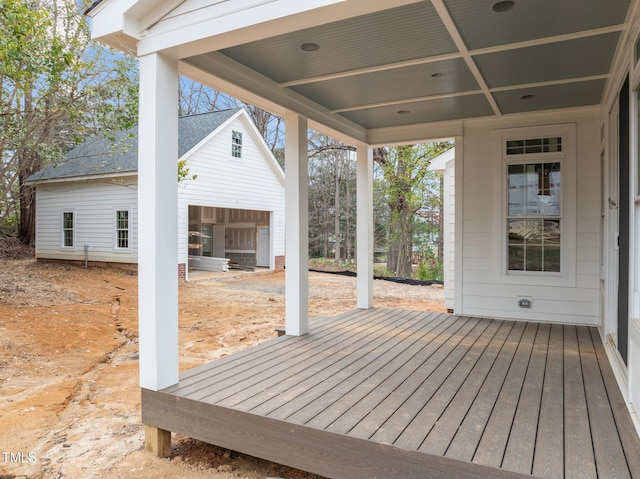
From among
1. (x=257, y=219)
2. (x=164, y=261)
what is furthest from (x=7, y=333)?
(x=257, y=219)

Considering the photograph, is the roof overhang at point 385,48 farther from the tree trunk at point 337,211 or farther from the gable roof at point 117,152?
the tree trunk at point 337,211

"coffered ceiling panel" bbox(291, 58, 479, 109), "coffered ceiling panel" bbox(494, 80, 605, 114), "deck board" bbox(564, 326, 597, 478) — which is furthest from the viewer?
"coffered ceiling panel" bbox(494, 80, 605, 114)

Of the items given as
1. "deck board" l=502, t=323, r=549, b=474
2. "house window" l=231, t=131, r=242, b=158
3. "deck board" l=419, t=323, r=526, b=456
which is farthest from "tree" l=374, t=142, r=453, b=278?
"deck board" l=502, t=323, r=549, b=474

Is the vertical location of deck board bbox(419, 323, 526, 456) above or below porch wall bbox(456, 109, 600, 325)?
below

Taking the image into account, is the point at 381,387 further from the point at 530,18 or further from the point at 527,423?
the point at 530,18

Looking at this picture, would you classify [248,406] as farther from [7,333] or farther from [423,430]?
[7,333]

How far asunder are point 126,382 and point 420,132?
4.84 m

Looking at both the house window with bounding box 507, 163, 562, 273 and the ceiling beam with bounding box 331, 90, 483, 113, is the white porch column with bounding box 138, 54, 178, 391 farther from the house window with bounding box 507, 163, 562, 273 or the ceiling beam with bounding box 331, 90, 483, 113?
the house window with bounding box 507, 163, 562, 273

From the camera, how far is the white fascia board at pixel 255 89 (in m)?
3.56

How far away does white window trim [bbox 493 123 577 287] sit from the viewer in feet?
17.5

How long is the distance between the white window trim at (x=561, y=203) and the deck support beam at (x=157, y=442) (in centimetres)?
441

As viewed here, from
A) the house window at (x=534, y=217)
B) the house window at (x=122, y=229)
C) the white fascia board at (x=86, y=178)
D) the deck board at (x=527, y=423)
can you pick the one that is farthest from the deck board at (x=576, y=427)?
the house window at (x=122, y=229)

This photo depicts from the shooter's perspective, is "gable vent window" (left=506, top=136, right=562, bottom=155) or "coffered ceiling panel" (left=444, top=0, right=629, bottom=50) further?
"gable vent window" (left=506, top=136, right=562, bottom=155)

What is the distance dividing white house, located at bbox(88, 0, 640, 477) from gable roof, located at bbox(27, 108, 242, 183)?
A: 807cm
